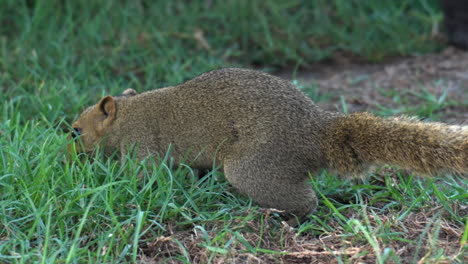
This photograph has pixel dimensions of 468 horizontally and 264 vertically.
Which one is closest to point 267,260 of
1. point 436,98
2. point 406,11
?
point 436,98

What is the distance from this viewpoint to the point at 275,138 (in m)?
3.92

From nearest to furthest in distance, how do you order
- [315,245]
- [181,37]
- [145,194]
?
1. [315,245]
2. [145,194]
3. [181,37]

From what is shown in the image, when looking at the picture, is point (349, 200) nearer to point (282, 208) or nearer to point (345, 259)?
point (282, 208)

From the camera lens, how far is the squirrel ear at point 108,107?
15.3ft

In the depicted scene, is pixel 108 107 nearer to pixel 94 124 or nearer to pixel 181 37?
pixel 94 124

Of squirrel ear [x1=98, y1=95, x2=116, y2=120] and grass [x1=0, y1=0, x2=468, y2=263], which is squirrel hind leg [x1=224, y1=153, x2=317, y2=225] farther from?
squirrel ear [x1=98, y1=95, x2=116, y2=120]

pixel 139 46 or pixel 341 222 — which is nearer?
pixel 341 222

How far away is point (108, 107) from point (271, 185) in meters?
1.45

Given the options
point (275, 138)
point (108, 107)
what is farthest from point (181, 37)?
point (275, 138)

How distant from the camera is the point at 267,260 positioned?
349 centimetres

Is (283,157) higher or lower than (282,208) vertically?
higher

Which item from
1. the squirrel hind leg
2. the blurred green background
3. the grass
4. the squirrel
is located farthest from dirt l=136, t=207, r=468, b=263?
the blurred green background

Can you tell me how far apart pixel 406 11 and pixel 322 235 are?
541 cm

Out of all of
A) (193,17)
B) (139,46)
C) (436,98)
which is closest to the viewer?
(436,98)
